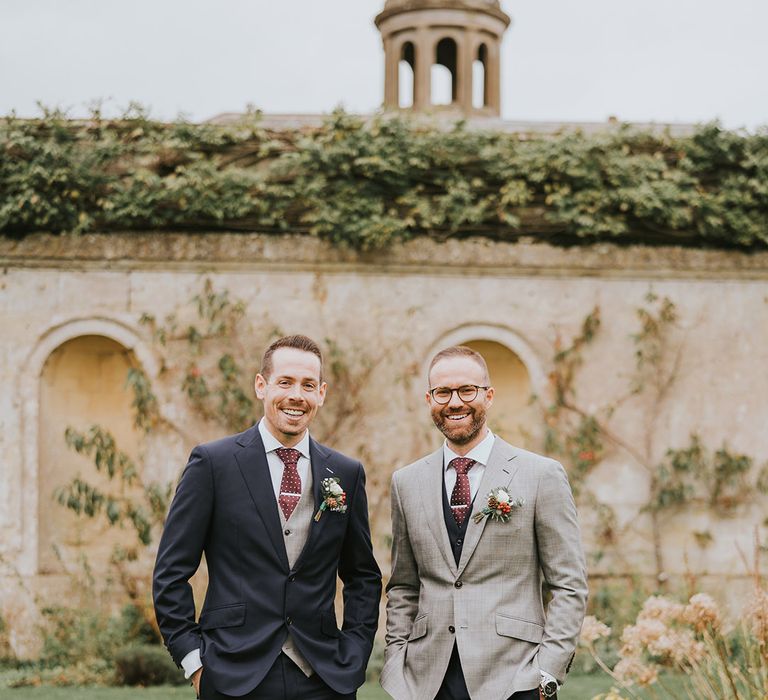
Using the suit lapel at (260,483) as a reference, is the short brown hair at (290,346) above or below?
above

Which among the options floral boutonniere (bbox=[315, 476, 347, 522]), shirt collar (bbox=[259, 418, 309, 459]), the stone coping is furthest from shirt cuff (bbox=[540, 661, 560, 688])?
the stone coping

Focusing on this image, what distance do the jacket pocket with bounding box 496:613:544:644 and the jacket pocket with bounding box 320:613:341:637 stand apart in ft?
1.98

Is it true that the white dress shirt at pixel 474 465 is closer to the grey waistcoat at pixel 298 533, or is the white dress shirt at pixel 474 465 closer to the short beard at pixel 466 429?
the short beard at pixel 466 429

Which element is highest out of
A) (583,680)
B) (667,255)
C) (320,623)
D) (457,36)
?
(457,36)

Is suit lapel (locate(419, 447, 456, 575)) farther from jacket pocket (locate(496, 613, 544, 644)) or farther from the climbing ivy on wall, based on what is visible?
the climbing ivy on wall

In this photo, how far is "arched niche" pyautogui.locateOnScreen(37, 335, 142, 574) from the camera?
927cm

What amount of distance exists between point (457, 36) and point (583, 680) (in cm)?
845

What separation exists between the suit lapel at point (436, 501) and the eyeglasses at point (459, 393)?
0.28 m

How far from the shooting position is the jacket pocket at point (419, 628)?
3.83m

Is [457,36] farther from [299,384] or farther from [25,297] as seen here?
[299,384]

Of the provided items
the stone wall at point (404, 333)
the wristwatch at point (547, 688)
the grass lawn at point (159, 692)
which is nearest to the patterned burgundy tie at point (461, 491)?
the wristwatch at point (547, 688)

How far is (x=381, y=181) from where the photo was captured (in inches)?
365

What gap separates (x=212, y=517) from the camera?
3.83m

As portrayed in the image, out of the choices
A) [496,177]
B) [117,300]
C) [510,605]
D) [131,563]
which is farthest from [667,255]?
[510,605]
